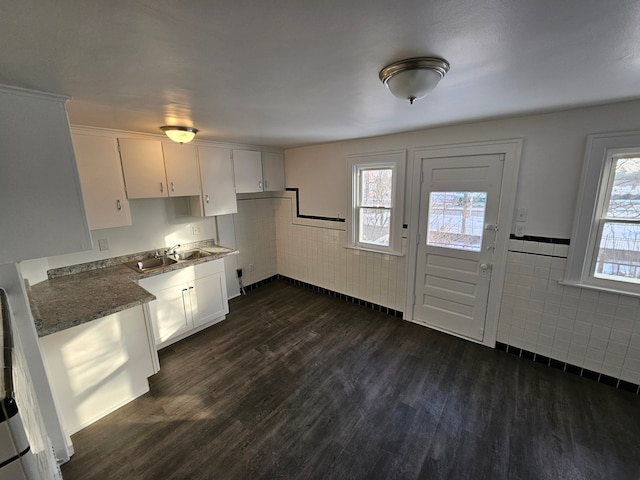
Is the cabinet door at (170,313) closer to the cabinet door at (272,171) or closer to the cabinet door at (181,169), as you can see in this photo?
the cabinet door at (181,169)

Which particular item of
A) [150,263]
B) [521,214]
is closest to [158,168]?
[150,263]

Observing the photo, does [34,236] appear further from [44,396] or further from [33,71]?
[44,396]

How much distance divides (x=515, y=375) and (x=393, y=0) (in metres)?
2.95

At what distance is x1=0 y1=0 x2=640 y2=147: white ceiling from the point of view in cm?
83

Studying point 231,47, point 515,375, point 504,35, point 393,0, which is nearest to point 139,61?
point 231,47

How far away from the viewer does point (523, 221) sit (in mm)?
2416

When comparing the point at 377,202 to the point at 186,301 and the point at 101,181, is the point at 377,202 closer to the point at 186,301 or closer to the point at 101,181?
the point at 186,301

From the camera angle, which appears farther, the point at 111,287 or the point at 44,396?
the point at 111,287

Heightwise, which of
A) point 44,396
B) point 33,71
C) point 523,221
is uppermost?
point 33,71

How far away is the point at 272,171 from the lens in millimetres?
4086

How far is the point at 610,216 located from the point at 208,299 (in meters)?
3.96

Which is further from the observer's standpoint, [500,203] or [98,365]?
[500,203]

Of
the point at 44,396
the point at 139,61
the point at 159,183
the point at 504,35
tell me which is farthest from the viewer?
the point at 159,183

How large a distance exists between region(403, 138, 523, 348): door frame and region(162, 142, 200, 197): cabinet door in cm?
253
